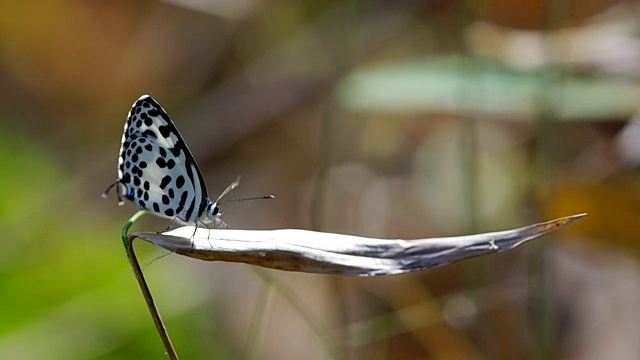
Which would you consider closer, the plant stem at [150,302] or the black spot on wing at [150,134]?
the plant stem at [150,302]

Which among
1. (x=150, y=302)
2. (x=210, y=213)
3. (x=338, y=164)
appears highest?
(x=338, y=164)

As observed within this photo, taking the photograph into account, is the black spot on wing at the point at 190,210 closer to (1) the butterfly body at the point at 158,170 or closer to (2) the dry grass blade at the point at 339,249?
(1) the butterfly body at the point at 158,170

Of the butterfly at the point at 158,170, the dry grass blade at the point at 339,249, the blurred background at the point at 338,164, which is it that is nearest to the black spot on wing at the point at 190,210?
the butterfly at the point at 158,170

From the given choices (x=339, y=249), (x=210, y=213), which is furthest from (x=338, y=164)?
(x=339, y=249)

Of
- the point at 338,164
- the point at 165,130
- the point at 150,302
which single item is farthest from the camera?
the point at 338,164

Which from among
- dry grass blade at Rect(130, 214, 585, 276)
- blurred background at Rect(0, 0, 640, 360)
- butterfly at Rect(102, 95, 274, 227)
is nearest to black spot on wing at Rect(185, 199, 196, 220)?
butterfly at Rect(102, 95, 274, 227)

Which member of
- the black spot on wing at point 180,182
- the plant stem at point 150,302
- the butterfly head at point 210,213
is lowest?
the plant stem at point 150,302

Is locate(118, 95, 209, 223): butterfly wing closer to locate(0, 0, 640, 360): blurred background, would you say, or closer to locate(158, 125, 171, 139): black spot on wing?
locate(158, 125, 171, 139): black spot on wing

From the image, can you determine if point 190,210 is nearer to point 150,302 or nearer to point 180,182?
point 180,182
